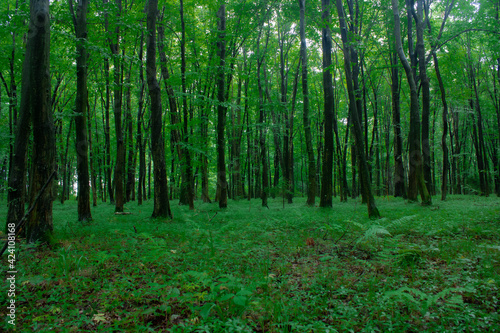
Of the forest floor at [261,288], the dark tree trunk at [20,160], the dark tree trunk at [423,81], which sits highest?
the dark tree trunk at [423,81]

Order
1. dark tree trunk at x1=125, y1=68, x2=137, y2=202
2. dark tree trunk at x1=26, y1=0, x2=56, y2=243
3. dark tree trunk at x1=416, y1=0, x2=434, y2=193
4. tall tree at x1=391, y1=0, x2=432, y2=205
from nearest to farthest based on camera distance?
dark tree trunk at x1=26, y1=0, x2=56, y2=243 < tall tree at x1=391, y1=0, x2=432, y2=205 < dark tree trunk at x1=416, y1=0, x2=434, y2=193 < dark tree trunk at x1=125, y1=68, x2=137, y2=202

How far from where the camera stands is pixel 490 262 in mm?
3695

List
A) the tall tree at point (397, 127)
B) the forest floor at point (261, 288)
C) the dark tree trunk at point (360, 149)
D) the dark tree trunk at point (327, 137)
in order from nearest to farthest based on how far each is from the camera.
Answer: the forest floor at point (261, 288)
the dark tree trunk at point (360, 149)
the dark tree trunk at point (327, 137)
the tall tree at point (397, 127)

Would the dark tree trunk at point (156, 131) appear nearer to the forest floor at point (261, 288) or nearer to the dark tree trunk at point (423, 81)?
the forest floor at point (261, 288)

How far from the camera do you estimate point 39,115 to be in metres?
4.95

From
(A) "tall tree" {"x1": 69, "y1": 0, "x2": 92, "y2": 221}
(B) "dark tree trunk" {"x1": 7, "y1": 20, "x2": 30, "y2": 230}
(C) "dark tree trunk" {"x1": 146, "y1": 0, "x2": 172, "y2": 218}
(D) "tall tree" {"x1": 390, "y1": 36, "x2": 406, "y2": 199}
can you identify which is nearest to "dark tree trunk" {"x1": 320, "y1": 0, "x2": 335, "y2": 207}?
(C) "dark tree trunk" {"x1": 146, "y1": 0, "x2": 172, "y2": 218}

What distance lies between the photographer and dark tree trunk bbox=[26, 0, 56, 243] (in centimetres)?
490

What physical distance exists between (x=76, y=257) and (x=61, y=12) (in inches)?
371

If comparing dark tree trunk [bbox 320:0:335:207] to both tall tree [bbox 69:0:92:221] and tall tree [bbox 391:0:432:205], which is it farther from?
tall tree [bbox 69:0:92:221]

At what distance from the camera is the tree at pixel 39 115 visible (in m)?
4.90

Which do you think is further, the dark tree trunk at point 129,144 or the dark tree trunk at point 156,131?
the dark tree trunk at point 129,144

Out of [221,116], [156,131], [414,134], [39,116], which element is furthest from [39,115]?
[414,134]

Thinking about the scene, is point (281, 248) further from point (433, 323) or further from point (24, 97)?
point (24, 97)

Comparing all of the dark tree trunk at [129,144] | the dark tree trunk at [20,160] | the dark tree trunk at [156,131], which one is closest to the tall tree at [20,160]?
the dark tree trunk at [20,160]
